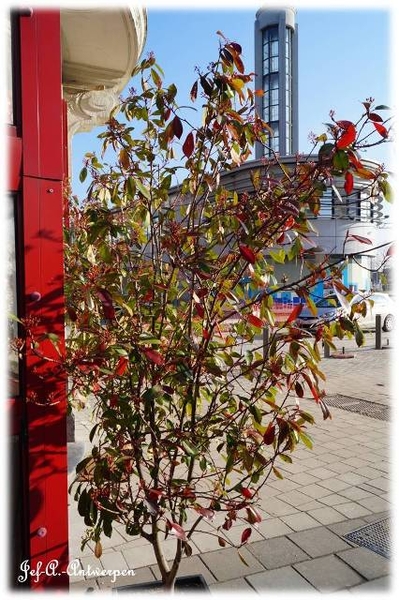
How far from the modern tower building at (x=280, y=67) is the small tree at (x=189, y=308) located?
38.2 m

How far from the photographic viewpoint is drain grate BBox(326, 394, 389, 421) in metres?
7.06

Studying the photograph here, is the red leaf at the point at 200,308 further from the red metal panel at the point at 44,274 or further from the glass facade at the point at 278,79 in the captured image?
the glass facade at the point at 278,79

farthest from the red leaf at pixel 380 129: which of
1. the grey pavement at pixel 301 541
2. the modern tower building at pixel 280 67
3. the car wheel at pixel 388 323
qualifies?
the modern tower building at pixel 280 67

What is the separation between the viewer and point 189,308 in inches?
82.4

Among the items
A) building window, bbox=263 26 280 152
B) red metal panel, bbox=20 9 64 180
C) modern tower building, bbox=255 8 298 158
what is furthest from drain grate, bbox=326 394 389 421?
building window, bbox=263 26 280 152

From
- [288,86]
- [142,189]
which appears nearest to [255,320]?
[142,189]

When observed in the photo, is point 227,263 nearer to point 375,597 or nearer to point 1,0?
point 1,0

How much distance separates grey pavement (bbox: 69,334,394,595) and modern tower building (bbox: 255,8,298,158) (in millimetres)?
36268

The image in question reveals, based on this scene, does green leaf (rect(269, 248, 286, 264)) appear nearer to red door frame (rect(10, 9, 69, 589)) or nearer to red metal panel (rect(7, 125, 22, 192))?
red door frame (rect(10, 9, 69, 589))

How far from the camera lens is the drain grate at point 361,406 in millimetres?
7062

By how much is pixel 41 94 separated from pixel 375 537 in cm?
368

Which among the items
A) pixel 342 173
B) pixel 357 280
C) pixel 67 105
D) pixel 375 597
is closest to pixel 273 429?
pixel 342 173

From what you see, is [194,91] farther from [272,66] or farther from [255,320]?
[272,66]

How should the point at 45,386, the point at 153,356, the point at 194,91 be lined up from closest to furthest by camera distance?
the point at 153,356
the point at 45,386
the point at 194,91
